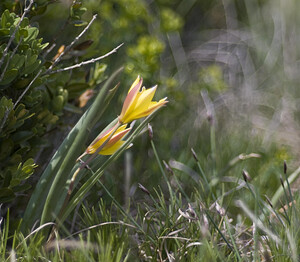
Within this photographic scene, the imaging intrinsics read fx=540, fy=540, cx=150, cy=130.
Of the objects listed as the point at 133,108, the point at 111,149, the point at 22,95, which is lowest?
the point at 111,149

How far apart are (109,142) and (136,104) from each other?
0.45ft

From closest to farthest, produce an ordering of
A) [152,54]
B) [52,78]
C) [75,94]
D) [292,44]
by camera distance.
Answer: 1. [52,78]
2. [75,94]
3. [152,54]
4. [292,44]

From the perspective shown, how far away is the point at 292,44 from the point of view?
4004 millimetres

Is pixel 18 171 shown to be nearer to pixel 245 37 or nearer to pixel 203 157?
pixel 203 157

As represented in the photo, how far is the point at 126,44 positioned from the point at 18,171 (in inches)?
57.3

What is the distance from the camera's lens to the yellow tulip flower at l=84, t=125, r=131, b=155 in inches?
60.3

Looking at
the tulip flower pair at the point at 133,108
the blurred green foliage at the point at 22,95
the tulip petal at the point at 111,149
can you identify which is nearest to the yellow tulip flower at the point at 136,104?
the tulip flower pair at the point at 133,108

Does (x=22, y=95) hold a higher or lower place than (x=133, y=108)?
higher

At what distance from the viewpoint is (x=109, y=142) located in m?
1.54

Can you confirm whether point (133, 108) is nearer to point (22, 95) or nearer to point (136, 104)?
point (136, 104)

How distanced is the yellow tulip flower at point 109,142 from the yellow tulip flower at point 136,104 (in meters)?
0.04

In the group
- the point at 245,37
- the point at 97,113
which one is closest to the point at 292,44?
the point at 245,37

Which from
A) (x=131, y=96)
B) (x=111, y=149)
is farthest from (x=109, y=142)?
(x=131, y=96)

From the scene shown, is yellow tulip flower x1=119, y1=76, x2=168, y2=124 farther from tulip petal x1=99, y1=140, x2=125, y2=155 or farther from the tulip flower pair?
tulip petal x1=99, y1=140, x2=125, y2=155
